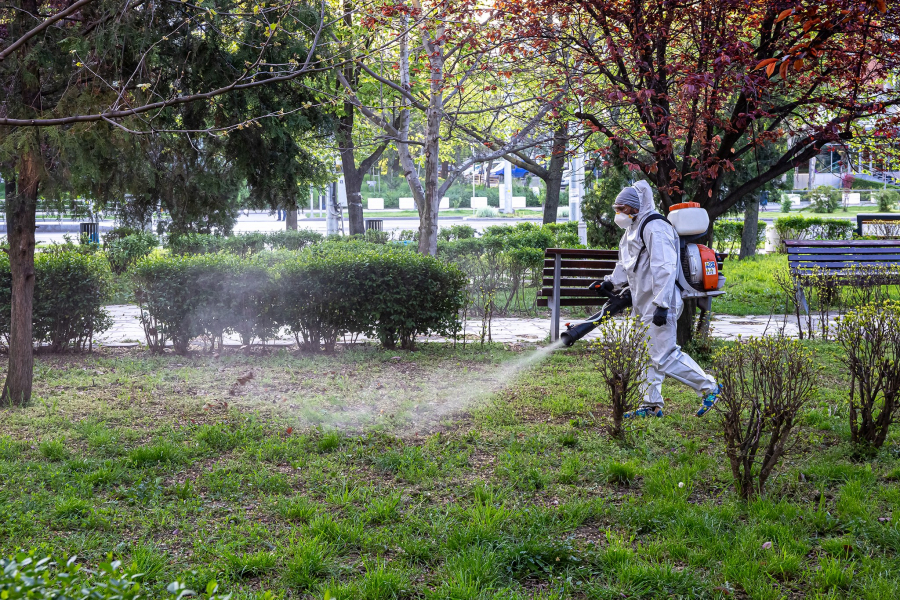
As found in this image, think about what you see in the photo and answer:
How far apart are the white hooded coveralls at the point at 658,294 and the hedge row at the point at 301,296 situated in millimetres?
2804

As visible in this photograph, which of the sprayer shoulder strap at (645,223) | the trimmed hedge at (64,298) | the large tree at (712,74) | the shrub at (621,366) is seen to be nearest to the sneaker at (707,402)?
the shrub at (621,366)

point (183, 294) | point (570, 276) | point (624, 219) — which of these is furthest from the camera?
point (570, 276)

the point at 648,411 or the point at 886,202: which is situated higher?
the point at 886,202

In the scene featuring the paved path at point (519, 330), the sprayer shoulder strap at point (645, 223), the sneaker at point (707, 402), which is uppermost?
the sprayer shoulder strap at point (645, 223)

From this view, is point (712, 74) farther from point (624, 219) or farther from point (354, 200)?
point (354, 200)

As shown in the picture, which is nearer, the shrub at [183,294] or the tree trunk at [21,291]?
the tree trunk at [21,291]

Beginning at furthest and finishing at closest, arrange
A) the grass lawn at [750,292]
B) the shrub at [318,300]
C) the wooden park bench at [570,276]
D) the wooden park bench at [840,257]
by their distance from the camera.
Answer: the grass lawn at [750,292] → the wooden park bench at [840,257] → the wooden park bench at [570,276] → the shrub at [318,300]

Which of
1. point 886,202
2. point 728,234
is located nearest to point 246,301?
point 728,234

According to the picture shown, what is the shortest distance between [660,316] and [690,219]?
1.02 m

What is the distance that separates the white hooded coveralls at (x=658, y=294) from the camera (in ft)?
18.1

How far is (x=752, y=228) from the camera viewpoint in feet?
57.6

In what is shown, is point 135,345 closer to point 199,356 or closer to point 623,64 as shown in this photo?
point 199,356

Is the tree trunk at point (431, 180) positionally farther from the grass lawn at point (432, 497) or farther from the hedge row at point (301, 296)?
the grass lawn at point (432, 497)

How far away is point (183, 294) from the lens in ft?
25.9
